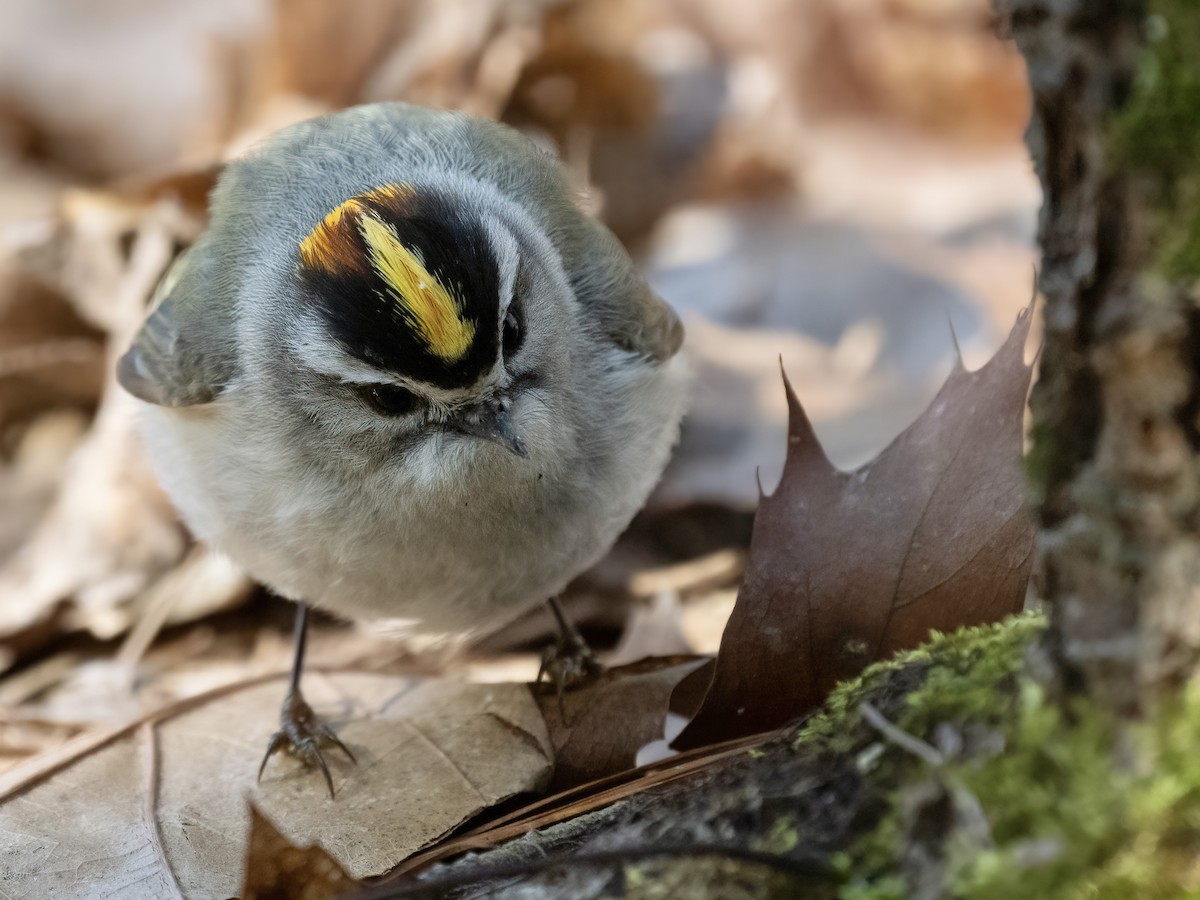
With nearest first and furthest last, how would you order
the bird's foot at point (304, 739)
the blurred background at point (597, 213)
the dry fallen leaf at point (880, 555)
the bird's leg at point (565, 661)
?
the dry fallen leaf at point (880, 555), the bird's foot at point (304, 739), the bird's leg at point (565, 661), the blurred background at point (597, 213)

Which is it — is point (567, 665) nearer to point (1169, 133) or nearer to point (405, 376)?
point (405, 376)

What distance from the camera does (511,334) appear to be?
2.44m

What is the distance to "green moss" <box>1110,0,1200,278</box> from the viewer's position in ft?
4.11

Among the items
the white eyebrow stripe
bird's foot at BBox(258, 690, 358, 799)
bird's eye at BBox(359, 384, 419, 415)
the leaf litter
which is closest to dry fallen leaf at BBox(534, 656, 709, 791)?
the leaf litter

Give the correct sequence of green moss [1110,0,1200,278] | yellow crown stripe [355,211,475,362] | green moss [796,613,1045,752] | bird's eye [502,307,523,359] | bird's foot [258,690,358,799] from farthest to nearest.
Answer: bird's foot [258,690,358,799] < bird's eye [502,307,523,359] < yellow crown stripe [355,211,475,362] < green moss [796,613,1045,752] < green moss [1110,0,1200,278]

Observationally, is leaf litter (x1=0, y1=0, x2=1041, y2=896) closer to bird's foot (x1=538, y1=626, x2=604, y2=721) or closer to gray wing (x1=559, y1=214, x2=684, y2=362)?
bird's foot (x1=538, y1=626, x2=604, y2=721)

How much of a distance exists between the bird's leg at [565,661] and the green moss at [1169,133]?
1626 millimetres

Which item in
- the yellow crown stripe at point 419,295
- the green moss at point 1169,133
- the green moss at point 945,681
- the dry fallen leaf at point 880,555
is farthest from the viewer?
the yellow crown stripe at point 419,295

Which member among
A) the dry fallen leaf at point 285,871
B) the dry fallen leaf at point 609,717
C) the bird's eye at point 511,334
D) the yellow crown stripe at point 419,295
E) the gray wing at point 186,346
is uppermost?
the yellow crown stripe at point 419,295

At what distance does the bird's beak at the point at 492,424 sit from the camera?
2.35m

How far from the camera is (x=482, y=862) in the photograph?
1934 millimetres

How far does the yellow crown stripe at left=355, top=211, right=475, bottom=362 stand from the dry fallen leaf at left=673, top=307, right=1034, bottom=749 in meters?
0.63

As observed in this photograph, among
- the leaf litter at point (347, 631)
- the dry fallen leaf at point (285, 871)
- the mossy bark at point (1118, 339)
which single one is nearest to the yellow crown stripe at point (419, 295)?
the leaf litter at point (347, 631)

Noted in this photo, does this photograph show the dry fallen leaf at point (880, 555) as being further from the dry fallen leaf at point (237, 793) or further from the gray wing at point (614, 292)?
the gray wing at point (614, 292)
